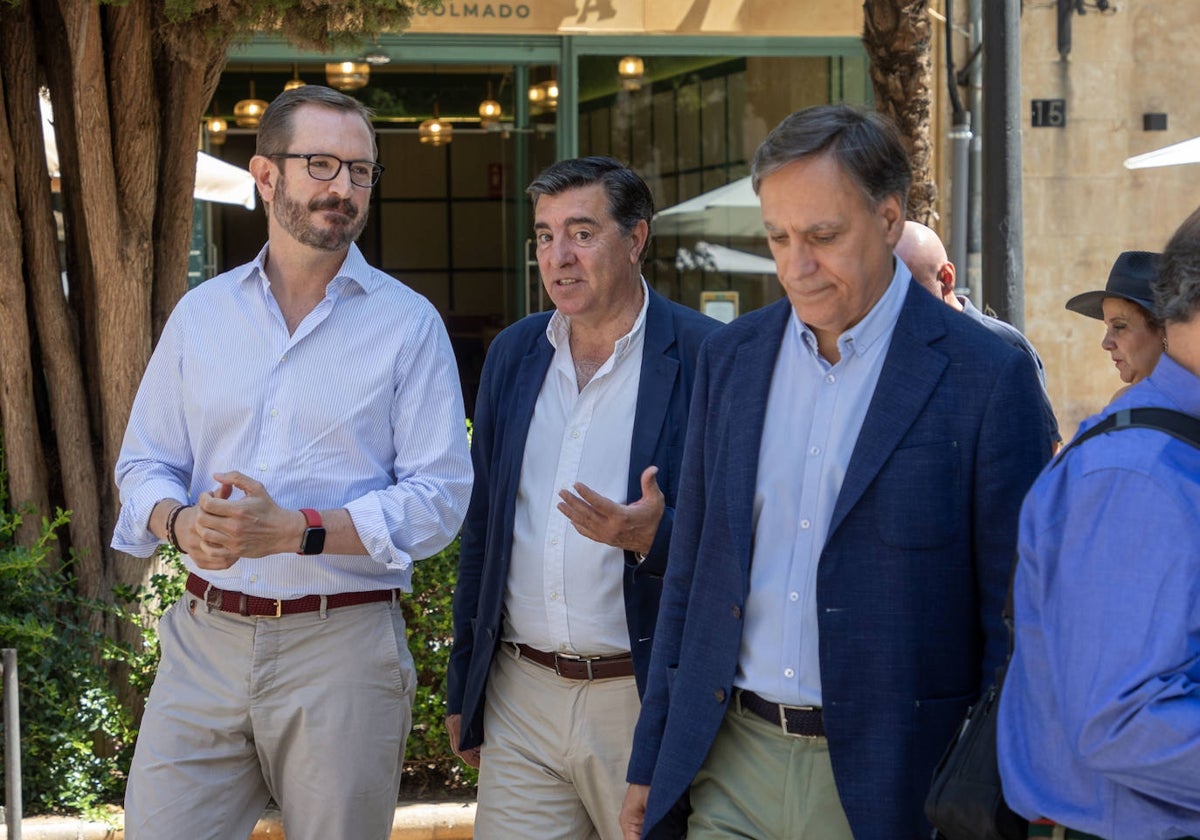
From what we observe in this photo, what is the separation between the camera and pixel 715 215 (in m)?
12.1

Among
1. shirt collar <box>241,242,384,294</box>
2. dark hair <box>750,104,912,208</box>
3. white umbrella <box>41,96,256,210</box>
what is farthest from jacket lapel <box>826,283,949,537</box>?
white umbrella <box>41,96,256,210</box>

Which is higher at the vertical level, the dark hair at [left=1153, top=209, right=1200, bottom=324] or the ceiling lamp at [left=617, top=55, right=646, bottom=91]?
the ceiling lamp at [left=617, top=55, right=646, bottom=91]

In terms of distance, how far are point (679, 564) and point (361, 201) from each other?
136 cm

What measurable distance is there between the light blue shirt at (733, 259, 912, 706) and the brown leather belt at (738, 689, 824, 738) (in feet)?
0.05

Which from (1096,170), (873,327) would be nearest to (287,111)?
(873,327)

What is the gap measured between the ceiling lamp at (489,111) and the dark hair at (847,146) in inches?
354

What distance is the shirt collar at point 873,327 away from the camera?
3.10 meters

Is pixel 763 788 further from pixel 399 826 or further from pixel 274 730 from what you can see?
pixel 399 826

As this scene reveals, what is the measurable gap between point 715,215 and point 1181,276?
9.83m

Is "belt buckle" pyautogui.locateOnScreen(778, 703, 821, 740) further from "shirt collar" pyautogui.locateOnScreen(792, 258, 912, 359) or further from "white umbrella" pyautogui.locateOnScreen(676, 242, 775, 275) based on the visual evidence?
"white umbrella" pyautogui.locateOnScreen(676, 242, 775, 275)

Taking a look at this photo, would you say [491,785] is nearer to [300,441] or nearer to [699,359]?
[300,441]

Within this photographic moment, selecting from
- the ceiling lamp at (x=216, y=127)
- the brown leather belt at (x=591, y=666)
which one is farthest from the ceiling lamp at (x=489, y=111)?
the brown leather belt at (x=591, y=666)

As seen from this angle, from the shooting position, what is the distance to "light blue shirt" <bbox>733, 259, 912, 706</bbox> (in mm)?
3002

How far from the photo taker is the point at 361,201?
4023 mm
